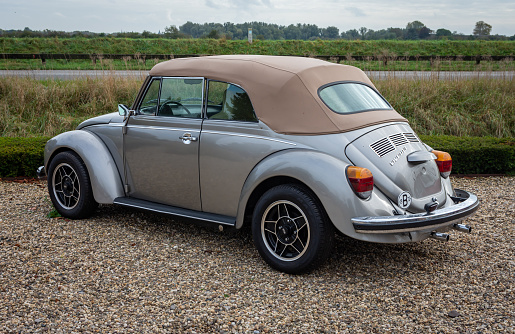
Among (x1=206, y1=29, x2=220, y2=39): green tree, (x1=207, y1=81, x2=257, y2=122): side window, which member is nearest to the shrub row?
(x1=207, y1=81, x2=257, y2=122): side window

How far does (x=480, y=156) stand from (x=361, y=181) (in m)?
4.67

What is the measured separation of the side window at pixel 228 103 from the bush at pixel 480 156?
423cm

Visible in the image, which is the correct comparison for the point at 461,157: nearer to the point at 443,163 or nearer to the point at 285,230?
the point at 443,163

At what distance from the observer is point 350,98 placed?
4.26 metres

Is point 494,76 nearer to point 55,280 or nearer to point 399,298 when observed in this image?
point 399,298

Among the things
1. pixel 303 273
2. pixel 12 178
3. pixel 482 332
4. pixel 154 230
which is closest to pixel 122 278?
pixel 154 230

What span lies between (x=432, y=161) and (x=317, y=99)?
114 centimetres

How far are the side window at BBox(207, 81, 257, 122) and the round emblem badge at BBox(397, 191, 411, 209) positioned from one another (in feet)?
4.48

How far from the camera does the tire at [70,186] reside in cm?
515

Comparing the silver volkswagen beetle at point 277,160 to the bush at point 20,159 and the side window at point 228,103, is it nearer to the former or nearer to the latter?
the side window at point 228,103

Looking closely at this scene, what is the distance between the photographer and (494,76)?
11.2m

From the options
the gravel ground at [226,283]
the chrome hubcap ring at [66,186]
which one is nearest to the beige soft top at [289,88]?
the gravel ground at [226,283]

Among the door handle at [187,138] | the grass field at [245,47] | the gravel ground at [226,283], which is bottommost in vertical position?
the gravel ground at [226,283]

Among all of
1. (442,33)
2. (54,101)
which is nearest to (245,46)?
(442,33)
